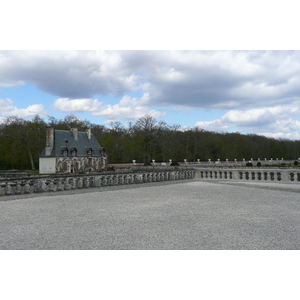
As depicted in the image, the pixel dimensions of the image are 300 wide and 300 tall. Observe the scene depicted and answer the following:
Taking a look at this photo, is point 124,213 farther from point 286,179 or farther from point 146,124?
point 146,124

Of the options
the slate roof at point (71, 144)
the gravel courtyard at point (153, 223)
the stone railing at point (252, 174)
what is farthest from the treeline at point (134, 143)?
the gravel courtyard at point (153, 223)

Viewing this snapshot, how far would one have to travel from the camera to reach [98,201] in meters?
12.9

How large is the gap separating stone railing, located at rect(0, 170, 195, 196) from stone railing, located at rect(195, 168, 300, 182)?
4.19m

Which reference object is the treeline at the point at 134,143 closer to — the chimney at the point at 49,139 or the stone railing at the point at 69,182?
the chimney at the point at 49,139

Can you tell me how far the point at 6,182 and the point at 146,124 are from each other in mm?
47284

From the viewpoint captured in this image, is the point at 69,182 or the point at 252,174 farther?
the point at 252,174

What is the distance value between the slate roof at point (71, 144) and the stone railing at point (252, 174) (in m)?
21.6

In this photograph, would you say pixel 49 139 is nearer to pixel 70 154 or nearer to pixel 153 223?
pixel 70 154

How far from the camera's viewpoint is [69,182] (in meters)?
17.6

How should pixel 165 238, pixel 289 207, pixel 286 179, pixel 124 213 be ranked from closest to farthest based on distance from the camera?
pixel 165 238 → pixel 124 213 → pixel 289 207 → pixel 286 179

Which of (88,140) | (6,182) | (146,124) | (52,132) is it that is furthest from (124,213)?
(146,124)

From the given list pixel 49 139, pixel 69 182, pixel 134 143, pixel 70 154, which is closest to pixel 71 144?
pixel 70 154

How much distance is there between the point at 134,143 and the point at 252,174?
3891cm

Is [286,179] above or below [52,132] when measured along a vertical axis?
below
